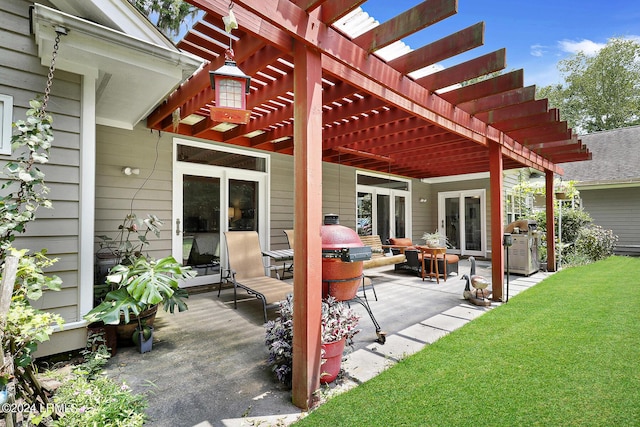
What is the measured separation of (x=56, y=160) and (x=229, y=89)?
1.77 metres

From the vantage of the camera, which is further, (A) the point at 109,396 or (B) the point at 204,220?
(B) the point at 204,220

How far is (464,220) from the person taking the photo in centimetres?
988

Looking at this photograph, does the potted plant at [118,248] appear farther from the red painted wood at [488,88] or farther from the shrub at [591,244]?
the shrub at [591,244]

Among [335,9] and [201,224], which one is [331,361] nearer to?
[335,9]

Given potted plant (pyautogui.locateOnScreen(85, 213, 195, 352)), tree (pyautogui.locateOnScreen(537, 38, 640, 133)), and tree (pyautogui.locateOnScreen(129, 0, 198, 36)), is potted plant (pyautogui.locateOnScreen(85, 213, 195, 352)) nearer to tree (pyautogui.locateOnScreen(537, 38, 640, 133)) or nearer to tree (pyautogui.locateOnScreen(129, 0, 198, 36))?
tree (pyautogui.locateOnScreen(129, 0, 198, 36))

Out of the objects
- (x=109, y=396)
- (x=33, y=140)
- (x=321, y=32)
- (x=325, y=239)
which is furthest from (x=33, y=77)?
(x=325, y=239)

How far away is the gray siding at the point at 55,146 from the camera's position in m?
2.56

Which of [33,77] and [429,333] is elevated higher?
[33,77]

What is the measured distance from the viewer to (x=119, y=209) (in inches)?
174

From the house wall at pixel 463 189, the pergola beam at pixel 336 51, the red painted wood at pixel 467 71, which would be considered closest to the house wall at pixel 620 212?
the house wall at pixel 463 189

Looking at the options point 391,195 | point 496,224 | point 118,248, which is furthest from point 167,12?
point 496,224

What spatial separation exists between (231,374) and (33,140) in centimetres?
222

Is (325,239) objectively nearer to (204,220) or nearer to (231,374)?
(231,374)

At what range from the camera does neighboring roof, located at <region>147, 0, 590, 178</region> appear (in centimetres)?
206
